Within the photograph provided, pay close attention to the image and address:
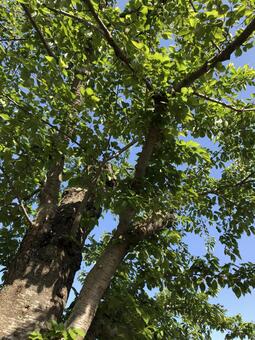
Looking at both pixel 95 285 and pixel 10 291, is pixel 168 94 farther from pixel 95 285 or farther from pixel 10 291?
pixel 10 291

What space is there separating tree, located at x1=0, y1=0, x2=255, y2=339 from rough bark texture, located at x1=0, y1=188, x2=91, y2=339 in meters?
0.02

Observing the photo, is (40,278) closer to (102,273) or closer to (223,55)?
(102,273)

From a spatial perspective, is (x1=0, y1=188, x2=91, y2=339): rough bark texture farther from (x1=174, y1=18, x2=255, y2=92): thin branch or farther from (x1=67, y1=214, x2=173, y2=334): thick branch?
(x1=174, y1=18, x2=255, y2=92): thin branch

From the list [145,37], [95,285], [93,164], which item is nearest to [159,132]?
[93,164]

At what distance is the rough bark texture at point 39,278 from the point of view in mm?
4812

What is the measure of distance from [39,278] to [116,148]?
7.31ft

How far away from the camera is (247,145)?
6797 millimetres

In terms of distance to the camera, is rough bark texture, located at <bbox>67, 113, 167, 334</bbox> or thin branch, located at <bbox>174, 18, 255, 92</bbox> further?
rough bark texture, located at <bbox>67, 113, 167, 334</bbox>

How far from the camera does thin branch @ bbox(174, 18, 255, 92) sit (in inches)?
160

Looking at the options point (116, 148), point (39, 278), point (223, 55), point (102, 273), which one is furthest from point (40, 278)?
point (223, 55)

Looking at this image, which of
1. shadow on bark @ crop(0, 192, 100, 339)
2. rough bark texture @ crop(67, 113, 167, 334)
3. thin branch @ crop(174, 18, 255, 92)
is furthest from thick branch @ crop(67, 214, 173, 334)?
thin branch @ crop(174, 18, 255, 92)

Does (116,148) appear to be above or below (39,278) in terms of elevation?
above

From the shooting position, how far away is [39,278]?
5234mm

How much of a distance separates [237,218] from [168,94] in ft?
10.1
